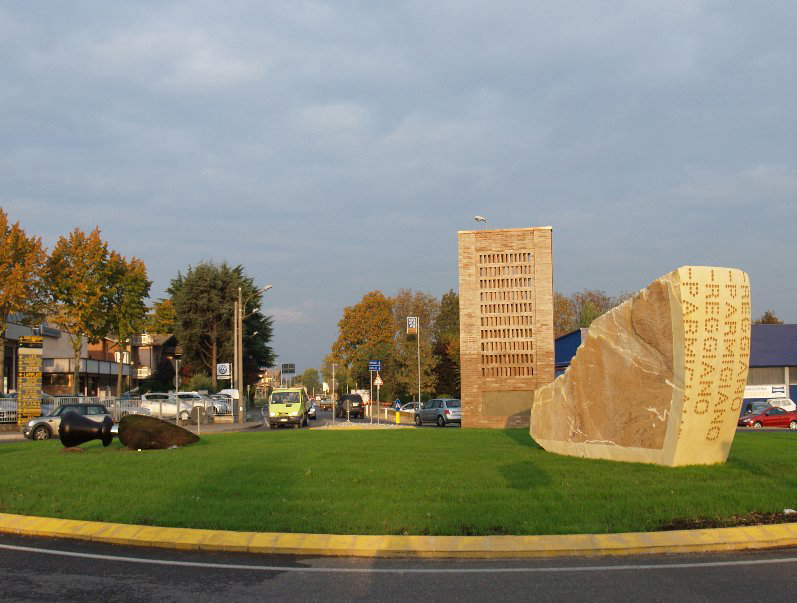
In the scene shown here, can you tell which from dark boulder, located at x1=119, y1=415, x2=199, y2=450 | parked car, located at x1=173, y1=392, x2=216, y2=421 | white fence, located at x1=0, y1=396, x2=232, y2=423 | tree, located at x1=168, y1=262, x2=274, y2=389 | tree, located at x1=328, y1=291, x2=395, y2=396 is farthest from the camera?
tree, located at x1=328, y1=291, x2=395, y2=396

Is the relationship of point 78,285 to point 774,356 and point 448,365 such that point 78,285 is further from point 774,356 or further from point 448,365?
point 774,356

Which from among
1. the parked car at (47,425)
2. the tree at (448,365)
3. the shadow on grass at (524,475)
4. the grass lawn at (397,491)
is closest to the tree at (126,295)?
the parked car at (47,425)

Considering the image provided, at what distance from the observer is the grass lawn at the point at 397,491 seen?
34.6 ft

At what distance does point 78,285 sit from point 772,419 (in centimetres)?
4172

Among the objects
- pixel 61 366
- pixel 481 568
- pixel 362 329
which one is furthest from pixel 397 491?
pixel 362 329

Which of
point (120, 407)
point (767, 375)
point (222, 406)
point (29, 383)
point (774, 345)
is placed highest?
point (774, 345)

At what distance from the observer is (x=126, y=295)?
55.7 metres

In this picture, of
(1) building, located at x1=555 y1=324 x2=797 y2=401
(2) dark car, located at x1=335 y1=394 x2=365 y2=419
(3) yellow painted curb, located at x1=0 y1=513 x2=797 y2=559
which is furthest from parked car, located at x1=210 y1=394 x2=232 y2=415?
(3) yellow painted curb, located at x1=0 y1=513 x2=797 y2=559

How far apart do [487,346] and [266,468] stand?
73.0ft

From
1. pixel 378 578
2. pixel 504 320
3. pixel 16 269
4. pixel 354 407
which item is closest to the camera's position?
pixel 378 578

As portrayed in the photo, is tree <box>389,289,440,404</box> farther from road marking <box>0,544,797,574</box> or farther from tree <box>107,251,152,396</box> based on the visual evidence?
road marking <box>0,544,797,574</box>

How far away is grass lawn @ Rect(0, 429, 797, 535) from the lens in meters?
10.5

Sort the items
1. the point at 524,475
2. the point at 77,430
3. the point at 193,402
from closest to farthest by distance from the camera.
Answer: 1. the point at 524,475
2. the point at 77,430
3. the point at 193,402

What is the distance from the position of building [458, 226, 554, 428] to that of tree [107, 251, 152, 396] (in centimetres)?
2802
